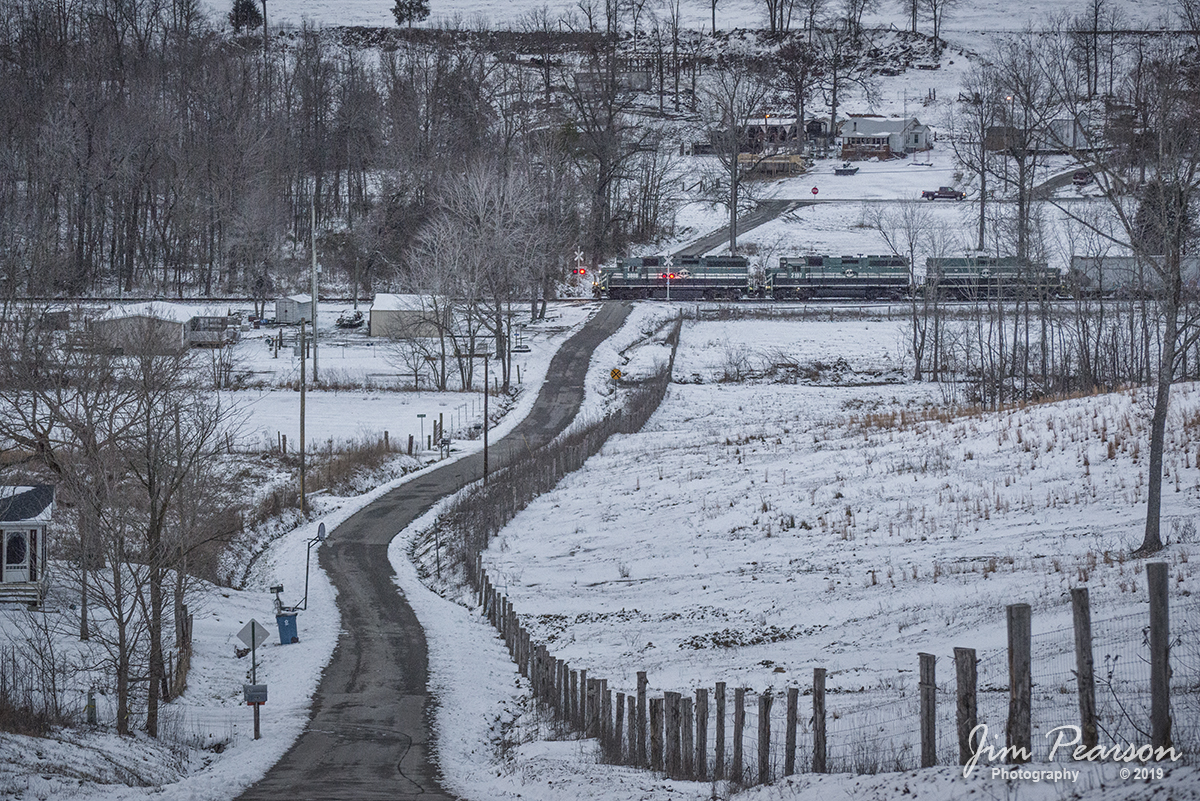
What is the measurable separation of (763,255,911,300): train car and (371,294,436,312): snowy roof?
28.2 meters

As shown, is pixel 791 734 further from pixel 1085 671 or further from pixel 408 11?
pixel 408 11

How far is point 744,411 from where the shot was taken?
55.7 metres

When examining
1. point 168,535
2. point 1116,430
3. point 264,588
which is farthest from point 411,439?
point 1116,430

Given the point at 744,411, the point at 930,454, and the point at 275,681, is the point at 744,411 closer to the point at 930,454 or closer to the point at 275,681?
the point at 930,454

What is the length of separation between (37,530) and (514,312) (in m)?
52.5

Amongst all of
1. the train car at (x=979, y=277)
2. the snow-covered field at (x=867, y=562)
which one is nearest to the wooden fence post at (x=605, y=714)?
the snow-covered field at (x=867, y=562)

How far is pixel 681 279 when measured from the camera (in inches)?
3317

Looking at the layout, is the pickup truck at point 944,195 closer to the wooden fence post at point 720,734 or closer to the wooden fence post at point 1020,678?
the wooden fence post at point 720,734

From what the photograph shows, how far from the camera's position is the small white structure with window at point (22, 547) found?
26.3 meters

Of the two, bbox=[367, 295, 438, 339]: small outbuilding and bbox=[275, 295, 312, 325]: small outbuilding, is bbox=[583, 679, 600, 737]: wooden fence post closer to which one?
bbox=[367, 295, 438, 339]: small outbuilding

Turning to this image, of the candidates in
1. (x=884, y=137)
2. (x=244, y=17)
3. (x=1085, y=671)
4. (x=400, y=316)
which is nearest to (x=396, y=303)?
(x=400, y=316)

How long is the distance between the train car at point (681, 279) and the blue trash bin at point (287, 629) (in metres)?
59.8

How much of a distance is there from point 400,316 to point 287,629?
157 ft

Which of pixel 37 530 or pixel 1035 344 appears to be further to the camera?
pixel 1035 344
